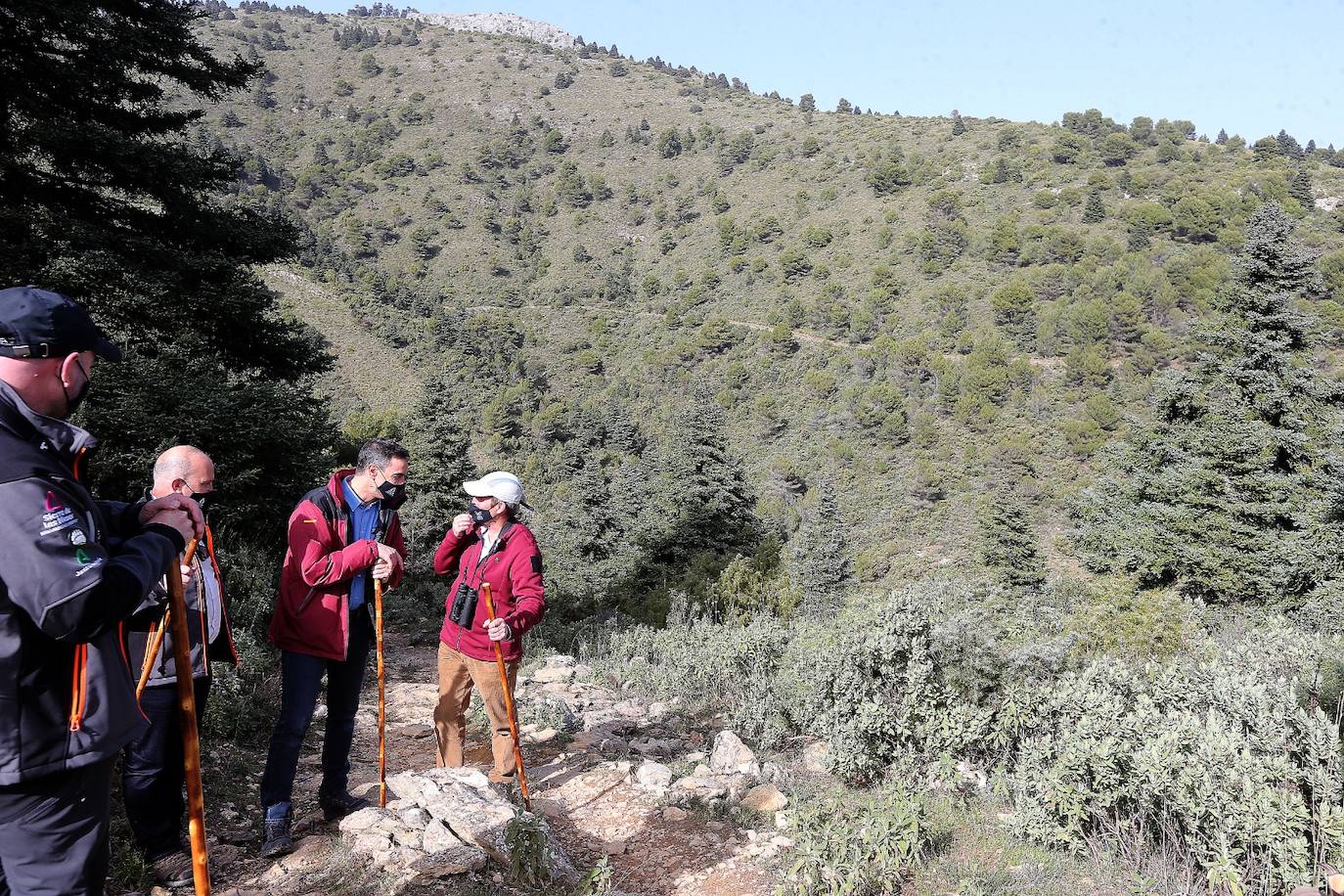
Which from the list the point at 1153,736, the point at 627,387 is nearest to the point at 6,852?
the point at 1153,736

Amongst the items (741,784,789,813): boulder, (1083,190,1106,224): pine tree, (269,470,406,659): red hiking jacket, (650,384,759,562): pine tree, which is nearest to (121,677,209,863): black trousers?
(269,470,406,659): red hiking jacket

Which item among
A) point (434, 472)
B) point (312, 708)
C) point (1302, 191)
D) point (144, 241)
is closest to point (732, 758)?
point (312, 708)

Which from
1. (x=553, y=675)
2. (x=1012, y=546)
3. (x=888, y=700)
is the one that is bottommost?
(x=1012, y=546)

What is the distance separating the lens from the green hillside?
36031mm

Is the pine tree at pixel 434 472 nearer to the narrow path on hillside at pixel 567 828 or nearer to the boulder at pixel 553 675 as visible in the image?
the boulder at pixel 553 675

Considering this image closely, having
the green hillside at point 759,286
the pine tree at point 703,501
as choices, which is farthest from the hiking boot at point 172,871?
the pine tree at point 703,501

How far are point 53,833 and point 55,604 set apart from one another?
0.62m

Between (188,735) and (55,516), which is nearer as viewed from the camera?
(55,516)

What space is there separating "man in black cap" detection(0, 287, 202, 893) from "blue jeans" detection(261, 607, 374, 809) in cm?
162

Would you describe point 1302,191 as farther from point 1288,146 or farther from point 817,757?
point 817,757

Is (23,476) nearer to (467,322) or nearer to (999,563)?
(999,563)

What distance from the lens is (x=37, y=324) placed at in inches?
70.9

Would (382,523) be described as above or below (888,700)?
above

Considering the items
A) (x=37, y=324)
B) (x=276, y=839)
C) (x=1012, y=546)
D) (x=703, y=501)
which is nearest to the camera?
(x=37, y=324)
